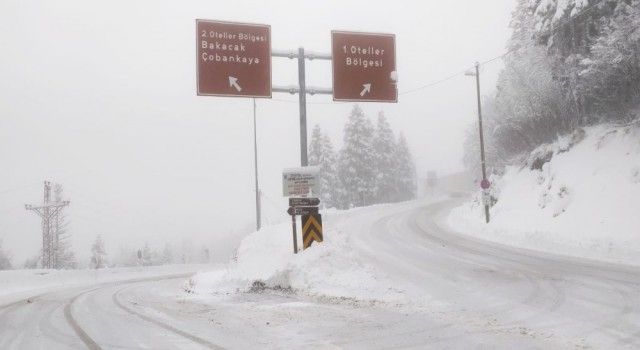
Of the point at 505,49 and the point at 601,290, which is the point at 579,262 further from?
the point at 505,49

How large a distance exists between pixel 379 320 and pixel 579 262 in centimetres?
893

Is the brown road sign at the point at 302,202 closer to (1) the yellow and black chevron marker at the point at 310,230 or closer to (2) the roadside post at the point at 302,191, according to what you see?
(2) the roadside post at the point at 302,191

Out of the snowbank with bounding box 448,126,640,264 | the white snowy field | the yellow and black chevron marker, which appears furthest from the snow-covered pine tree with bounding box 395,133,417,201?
the yellow and black chevron marker

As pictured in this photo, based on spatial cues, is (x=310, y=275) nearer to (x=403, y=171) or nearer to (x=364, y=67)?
(x=364, y=67)

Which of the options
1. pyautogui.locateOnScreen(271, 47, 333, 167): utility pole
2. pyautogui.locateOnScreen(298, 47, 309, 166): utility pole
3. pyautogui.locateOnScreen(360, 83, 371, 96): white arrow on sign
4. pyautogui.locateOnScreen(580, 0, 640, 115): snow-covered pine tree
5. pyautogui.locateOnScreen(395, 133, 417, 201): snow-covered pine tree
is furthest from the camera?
pyautogui.locateOnScreen(395, 133, 417, 201): snow-covered pine tree

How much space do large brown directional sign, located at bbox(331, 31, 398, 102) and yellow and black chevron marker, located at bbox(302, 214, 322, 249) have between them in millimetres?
4360

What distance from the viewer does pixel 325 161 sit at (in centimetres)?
5862

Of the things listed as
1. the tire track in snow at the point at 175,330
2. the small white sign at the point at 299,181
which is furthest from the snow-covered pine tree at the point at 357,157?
the tire track in snow at the point at 175,330

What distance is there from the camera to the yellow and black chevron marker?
14.8 metres

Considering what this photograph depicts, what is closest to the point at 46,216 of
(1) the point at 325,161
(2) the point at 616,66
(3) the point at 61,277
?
(3) the point at 61,277

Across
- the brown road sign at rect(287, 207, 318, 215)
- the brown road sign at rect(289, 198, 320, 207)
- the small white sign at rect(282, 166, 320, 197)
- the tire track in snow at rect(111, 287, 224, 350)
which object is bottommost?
the tire track in snow at rect(111, 287, 224, 350)

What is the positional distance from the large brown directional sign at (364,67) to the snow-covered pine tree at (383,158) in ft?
151

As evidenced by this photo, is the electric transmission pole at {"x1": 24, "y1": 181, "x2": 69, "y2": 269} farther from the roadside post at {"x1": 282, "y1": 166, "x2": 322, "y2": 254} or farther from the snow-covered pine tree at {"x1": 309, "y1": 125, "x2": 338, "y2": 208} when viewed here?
the roadside post at {"x1": 282, "y1": 166, "x2": 322, "y2": 254}

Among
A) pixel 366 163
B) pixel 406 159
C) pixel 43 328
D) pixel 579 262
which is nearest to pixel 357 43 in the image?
pixel 579 262
